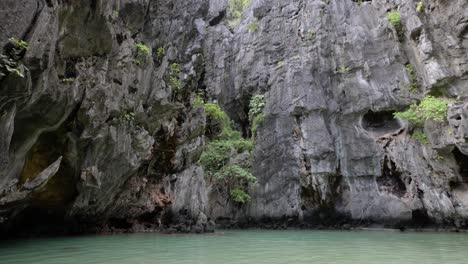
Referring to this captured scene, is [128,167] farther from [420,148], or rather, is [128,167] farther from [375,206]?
[420,148]

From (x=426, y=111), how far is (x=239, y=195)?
10891mm

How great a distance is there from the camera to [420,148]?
18062 mm

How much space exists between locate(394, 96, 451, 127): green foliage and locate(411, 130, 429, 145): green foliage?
39cm

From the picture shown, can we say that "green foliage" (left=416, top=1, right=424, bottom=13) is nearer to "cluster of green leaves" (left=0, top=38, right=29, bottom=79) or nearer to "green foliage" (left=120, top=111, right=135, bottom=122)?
"green foliage" (left=120, top=111, right=135, bottom=122)

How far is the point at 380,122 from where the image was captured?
821 inches

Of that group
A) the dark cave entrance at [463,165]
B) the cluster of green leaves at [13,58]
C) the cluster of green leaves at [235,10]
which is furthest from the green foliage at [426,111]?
the cluster of green leaves at [235,10]

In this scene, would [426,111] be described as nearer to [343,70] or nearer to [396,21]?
[343,70]

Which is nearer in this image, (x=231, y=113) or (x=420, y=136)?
(x=420, y=136)

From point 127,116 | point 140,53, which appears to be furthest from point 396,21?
point 127,116

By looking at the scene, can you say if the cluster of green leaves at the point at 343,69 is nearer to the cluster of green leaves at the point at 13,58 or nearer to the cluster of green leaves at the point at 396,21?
the cluster of green leaves at the point at 396,21

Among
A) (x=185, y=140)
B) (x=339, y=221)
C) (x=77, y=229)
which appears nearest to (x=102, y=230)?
(x=77, y=229)

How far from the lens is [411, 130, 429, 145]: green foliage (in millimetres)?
17884

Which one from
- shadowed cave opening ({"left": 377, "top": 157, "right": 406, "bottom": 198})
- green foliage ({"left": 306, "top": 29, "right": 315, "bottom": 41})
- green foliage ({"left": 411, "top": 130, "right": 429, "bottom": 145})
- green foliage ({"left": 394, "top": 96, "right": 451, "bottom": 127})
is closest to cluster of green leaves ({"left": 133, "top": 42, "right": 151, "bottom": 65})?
green foliage ({"left": 306, "top": 29, "right": 315, "bottom": 41})

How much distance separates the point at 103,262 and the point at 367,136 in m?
17.0
